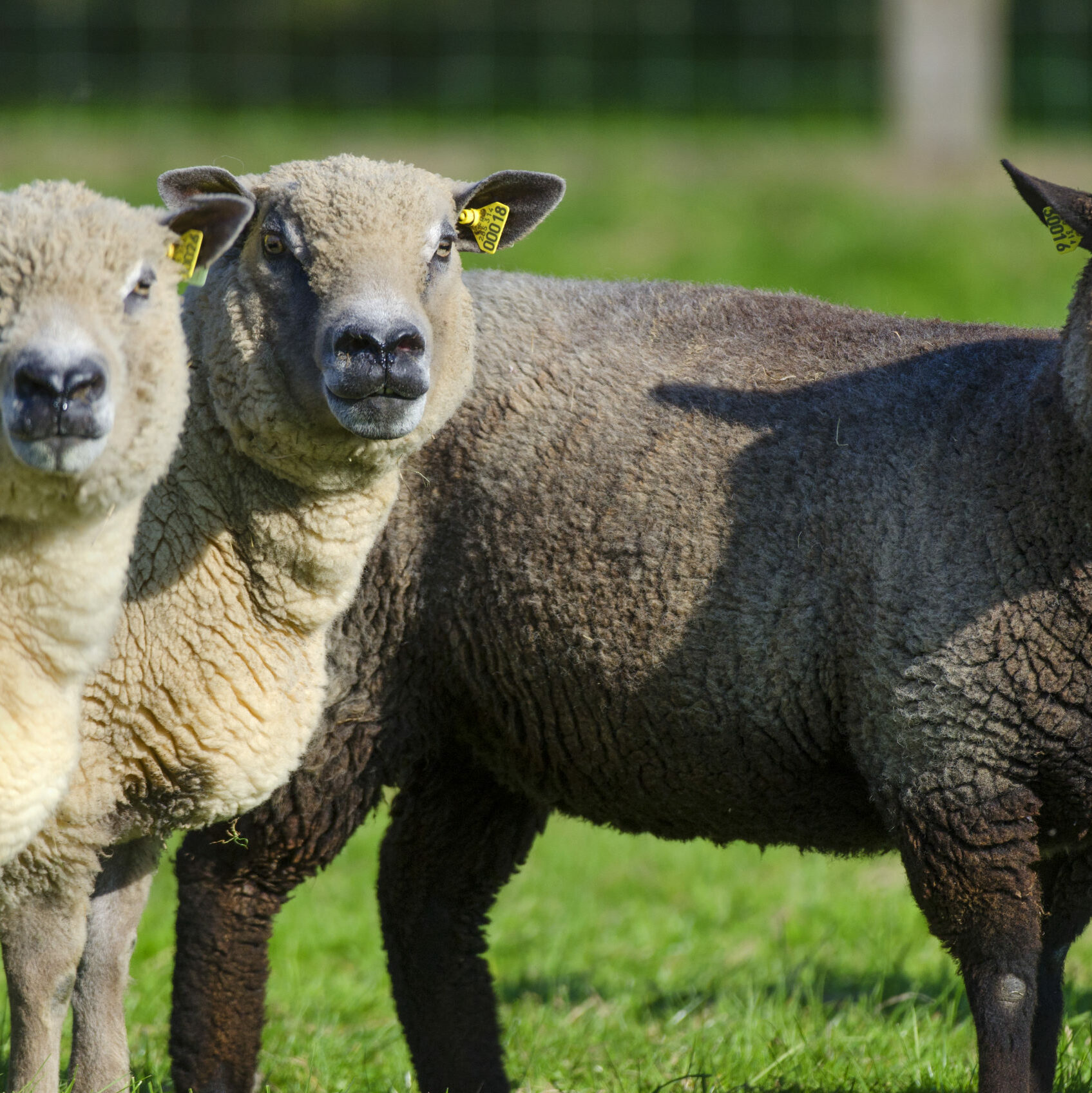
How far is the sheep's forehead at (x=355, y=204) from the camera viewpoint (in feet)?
11.9

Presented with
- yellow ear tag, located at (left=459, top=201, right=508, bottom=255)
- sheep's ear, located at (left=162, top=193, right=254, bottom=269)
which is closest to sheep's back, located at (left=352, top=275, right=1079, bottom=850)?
yellow ear tag, located at (left=459, top=201, right=508, bottom=255)

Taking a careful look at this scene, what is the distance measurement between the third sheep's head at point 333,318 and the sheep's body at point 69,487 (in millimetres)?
394

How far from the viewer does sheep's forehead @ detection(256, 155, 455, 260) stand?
143 inches

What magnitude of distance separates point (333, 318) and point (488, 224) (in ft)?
2.45

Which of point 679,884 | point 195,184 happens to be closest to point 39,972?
point 195,184

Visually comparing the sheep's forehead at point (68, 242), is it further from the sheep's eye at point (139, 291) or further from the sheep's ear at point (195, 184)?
the sheep's ear at point (195, 184)

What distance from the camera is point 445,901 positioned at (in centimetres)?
478

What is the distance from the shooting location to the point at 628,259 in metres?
12.0

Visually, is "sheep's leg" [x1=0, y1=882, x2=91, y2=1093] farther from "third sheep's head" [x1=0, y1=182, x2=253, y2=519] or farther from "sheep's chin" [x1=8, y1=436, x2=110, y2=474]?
"sheep's chin" [x1=8, y1=436, x2=110, y2=474]

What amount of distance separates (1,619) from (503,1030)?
2.31 metres

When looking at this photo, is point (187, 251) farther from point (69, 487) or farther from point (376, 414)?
point (69, 487)

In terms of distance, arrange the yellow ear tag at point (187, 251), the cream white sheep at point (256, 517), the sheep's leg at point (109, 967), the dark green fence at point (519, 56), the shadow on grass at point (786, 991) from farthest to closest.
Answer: the dark green fence at point (519, 56) → the shadow on grass at point (786, 991) → the sheep's leg at point (109, 967) → the cream white sheep at point (256, 517) → the yellow ear tag at point (187, 251)

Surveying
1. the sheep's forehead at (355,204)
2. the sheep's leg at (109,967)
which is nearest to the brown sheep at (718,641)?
the sheep's leg at (109,967)

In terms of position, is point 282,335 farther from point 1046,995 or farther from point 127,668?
point 1046,995
